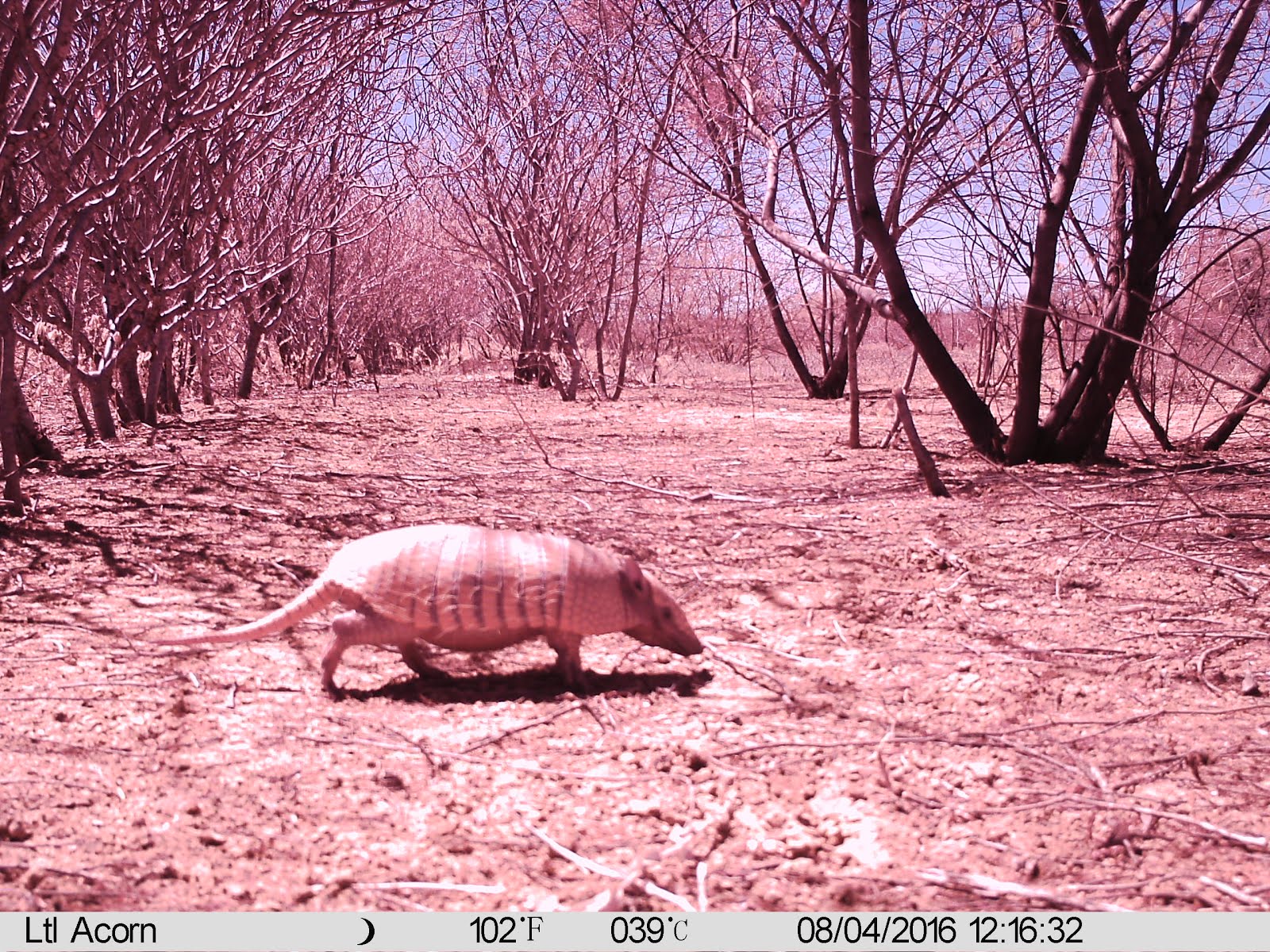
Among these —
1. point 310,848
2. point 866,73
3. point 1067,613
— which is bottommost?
point 310,848

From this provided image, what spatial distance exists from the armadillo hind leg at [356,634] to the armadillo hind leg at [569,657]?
1.16 ft

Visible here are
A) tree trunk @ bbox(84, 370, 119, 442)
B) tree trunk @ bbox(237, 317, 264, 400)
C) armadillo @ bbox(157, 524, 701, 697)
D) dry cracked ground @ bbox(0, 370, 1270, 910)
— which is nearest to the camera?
dry cracked ground @ bbox(0, 370, 1270, 910)

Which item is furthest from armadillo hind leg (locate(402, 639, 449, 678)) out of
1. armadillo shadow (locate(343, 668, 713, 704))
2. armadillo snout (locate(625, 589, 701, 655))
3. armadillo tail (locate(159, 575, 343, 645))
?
armadillo snout (locate(625, 589, 701, 655))

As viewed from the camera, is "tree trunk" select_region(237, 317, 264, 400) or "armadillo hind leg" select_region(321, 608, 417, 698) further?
"tree trunk" select_region(237, 317, 264, 400)

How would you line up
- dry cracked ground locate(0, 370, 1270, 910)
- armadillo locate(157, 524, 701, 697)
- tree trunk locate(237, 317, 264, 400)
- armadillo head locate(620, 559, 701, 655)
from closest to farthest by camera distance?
dry cracked ground locate(0, 370, 1270, 910) → armadillo locate(157, 524, 701, 697) → armadillo head locate(620, 559, 701, 655) → tree trunk locate(237, 317, 264, 400)

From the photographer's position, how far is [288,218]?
9750mm

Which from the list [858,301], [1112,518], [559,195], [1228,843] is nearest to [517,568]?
[1228,843]

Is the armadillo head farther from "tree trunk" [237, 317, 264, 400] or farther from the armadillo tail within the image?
"tree trunk" [237, 317, 264, 400]

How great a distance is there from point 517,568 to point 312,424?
19.4 feet

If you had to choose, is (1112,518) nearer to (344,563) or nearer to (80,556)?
(344,563)

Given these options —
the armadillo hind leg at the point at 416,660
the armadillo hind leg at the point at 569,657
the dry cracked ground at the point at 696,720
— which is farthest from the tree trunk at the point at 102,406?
the armadillo hind leg at the point at 569,657

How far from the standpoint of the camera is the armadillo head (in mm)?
2654

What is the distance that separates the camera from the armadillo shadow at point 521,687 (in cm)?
259

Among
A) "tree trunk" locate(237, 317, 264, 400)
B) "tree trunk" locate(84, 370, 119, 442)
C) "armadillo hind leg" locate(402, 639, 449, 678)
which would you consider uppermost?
"tree trunk" locate(237, 317, 264, 400)
